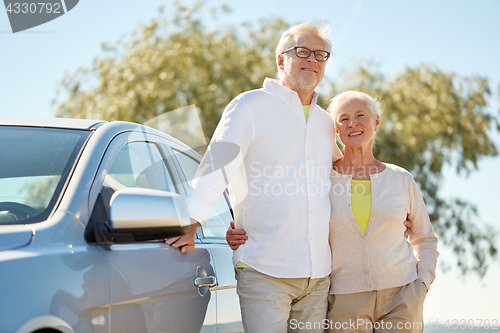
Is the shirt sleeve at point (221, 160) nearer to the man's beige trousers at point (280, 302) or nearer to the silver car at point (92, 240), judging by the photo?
the silver car at point (92, 240)

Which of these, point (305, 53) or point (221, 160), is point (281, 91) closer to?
point (305, 53)

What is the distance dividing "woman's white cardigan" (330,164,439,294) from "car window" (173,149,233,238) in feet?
2.43

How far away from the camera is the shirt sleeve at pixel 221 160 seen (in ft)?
8.55

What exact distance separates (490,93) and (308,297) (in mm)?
16877

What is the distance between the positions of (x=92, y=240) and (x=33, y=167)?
0.50 metres

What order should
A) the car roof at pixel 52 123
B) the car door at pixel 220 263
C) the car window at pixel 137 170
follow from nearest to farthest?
the car window at pixel 137 170
the car roof at pixel 52 123
the car door at pixel 220 263

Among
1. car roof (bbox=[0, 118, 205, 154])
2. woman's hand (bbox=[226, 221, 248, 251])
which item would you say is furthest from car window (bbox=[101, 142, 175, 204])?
woman's hand (bbox=[226, 221, 248, 251])

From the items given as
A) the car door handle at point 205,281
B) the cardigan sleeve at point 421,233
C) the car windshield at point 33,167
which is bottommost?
the cardigan sleeve at point 421,233

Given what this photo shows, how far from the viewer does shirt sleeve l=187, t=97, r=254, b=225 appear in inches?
103

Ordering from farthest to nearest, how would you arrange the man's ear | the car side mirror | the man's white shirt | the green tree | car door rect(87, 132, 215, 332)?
1. the green tree
2. the man's ear
3. the man's white shirt
4. car door rect(87, 132, 215, 332)
5. the car side mirror

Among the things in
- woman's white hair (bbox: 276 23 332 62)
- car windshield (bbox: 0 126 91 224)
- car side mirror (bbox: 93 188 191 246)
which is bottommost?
car side mirror (bbox: 93 188 191 246)

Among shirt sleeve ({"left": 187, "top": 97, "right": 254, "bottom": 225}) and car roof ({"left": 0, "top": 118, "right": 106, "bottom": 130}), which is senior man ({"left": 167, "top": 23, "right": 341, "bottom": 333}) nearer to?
shirt sleeve ({"left": 187, "top": 97, "right": 254, "bottom": 225})

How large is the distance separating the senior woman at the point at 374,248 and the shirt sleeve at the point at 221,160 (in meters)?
0.68

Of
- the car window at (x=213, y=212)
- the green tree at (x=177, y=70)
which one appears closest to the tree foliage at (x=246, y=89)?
the green tree at (x=177, y=70)
